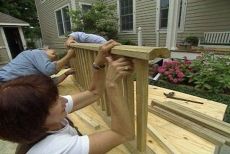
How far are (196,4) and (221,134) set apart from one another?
6.43m

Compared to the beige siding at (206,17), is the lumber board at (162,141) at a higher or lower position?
lower

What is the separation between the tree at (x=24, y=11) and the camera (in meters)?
19.2

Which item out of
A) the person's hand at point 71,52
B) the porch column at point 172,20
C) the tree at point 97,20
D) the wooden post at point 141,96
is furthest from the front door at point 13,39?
the wooden post at point 141,96

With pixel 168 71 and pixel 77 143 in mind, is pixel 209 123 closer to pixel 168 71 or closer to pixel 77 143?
pixel 77 143

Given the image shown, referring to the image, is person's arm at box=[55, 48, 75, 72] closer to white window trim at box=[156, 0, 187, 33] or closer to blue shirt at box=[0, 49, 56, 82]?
blue shirt at box=[0, 49, 56, 82]

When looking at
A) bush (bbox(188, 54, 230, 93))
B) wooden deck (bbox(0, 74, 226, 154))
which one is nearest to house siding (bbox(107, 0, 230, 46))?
bush (bbox(188, 54, 230, 93))

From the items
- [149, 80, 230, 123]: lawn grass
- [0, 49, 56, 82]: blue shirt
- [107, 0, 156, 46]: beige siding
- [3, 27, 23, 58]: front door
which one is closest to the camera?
[0, 49, 56, 82]: blue shirt

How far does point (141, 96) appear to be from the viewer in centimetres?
114

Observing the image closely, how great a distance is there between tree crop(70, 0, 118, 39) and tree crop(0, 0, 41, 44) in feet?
45.4

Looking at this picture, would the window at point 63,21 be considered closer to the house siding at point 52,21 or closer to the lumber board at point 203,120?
the house siding at point 52,21

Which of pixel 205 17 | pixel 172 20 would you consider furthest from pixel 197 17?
pixel 172 20

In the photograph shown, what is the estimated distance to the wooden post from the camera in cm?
103

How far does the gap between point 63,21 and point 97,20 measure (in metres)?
4.05

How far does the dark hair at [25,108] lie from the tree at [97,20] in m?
8.47
